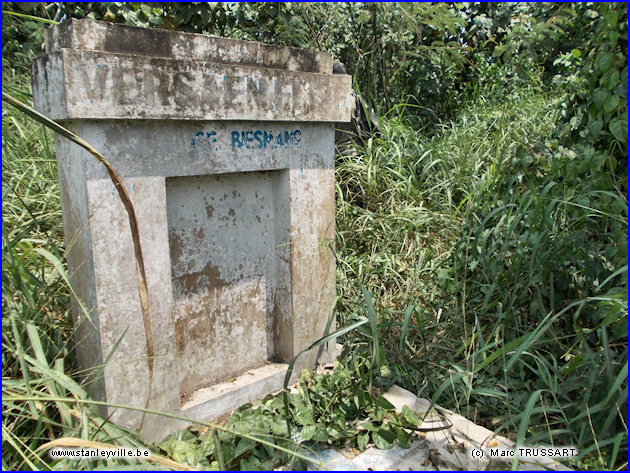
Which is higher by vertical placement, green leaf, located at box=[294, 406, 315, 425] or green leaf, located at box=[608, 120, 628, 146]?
green leaf, located at box=[608, 120, 628, 146]

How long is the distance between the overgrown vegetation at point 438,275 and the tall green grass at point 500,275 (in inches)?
0.5

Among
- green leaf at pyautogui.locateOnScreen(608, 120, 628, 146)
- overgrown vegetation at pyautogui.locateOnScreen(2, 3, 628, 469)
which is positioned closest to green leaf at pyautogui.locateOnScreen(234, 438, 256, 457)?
overgrown vegetation at pyautogui.locateOnScreen(2, 3, 628, 469)

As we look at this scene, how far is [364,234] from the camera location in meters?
3.37

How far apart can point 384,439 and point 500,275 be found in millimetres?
1199

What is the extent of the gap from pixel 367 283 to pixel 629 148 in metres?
1.59

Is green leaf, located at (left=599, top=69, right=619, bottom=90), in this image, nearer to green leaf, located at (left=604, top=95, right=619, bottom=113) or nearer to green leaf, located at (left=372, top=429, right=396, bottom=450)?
green leaf, located at (left=604, top=95, right=619, bottom=113)

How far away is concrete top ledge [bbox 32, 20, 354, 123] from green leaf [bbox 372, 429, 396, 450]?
146cm

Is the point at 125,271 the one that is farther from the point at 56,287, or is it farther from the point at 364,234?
the point at 364,234

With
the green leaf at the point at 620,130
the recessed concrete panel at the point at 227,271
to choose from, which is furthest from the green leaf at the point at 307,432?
the green leaf at the point at 620,130

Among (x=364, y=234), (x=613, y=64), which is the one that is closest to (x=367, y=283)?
(x=364, y=234)

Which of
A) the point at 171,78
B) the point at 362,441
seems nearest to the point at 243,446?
the point at 362,441

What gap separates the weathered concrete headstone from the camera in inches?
68.1

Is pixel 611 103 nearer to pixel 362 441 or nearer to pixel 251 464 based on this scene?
pixel 362 441

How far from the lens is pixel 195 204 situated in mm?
2166
